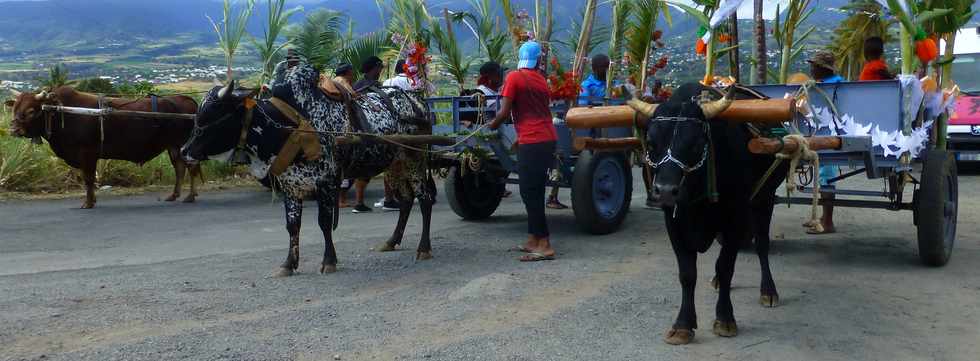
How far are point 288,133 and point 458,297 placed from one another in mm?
2090

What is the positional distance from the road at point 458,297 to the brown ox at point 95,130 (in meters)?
1.93

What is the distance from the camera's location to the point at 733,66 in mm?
11500

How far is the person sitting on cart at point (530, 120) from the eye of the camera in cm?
820

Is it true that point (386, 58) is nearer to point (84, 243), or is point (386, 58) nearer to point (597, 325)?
point (84, 243)

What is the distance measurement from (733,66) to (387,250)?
5.20 m

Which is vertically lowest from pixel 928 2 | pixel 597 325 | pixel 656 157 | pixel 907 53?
pixel 597 325

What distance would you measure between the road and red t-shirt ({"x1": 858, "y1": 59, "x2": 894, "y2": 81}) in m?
1.69

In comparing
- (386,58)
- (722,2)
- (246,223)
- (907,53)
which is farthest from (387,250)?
(386,58)

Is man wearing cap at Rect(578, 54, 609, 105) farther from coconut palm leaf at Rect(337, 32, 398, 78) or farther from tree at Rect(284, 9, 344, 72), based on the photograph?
tree at Rect(284, 9, 344, 72)

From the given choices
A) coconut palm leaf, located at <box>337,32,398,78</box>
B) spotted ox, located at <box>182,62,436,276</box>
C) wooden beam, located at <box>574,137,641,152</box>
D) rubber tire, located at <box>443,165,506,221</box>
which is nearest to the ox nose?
wooden beam, located at <box>574,137,641,152</box>

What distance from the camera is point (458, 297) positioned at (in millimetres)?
6930

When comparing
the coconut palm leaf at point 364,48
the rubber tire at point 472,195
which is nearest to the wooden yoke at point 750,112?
the rubber tire at point 472,195

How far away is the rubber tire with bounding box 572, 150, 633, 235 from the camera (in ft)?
30.8

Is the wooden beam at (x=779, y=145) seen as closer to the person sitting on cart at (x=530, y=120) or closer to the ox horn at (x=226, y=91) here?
the person sitting on cart at (x=530, y=120)
